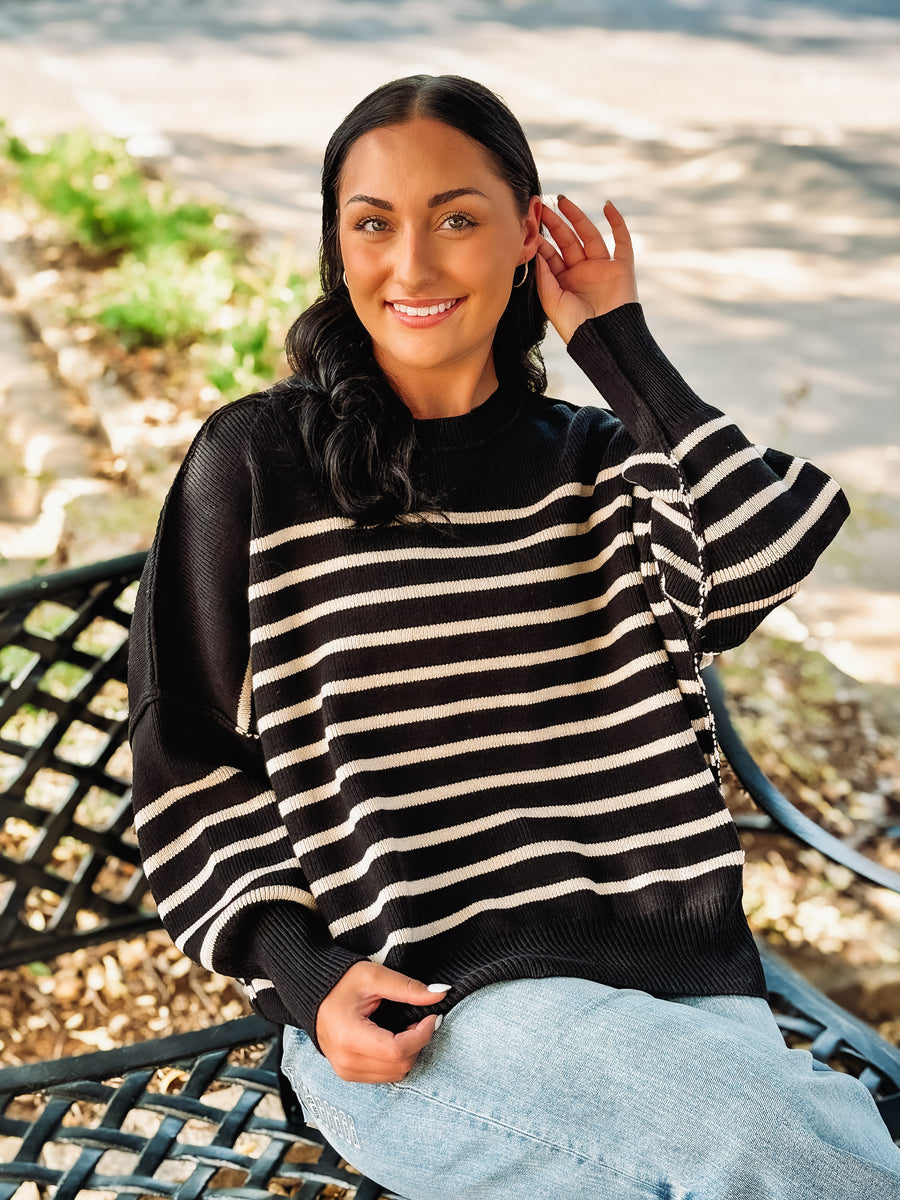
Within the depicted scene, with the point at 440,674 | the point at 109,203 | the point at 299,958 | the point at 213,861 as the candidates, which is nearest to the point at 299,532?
the point at 440,674

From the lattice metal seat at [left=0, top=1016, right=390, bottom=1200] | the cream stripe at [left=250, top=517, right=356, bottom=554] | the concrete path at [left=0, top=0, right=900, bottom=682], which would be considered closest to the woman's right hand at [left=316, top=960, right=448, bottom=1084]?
the lattice metal seat at [left=0, top=1016, right=390, bottom=1200]

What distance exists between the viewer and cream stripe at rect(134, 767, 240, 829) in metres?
1.88

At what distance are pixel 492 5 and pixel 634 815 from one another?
20.5 meters

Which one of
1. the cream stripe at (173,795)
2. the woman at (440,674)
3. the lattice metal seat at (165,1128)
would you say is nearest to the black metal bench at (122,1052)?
the lattice metal seat at (165,1128)

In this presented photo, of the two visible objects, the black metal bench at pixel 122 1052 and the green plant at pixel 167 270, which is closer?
the black metal bench at pixel 122 1052

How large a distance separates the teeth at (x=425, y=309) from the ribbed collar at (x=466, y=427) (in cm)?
19

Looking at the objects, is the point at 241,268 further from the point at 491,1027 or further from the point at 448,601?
the point at 491,1027

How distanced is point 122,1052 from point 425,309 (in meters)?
1.36

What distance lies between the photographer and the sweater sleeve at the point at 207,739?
6.08ft

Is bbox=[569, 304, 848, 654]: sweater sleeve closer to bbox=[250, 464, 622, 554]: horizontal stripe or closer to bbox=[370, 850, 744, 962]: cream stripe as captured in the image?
bbox=[250, 464, 622, 554]: horizontal stripe

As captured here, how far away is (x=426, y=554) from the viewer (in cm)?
194

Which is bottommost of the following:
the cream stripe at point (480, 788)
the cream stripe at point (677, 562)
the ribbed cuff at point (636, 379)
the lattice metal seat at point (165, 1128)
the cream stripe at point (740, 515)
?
the lattice metal seat at point (165, 1128)

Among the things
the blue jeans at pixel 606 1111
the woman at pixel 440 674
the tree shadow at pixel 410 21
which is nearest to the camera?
the blue jeans at pixel 606 1111

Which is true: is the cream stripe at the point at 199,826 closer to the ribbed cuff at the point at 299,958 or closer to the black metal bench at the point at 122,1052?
the ribbed cuff at the point at 299,958
